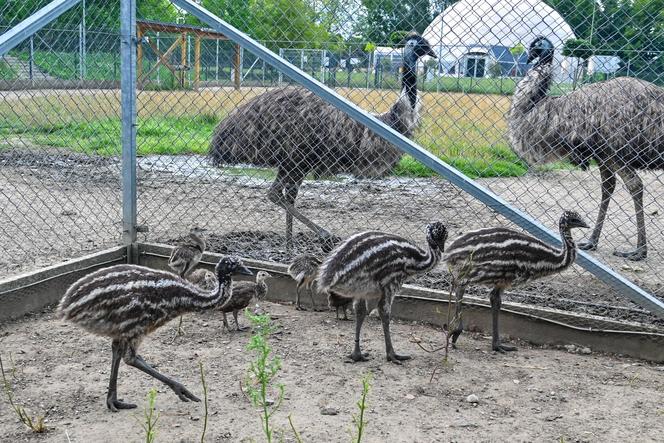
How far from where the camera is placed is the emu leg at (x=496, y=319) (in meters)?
5.31

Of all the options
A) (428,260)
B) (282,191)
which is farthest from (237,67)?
(428,260)

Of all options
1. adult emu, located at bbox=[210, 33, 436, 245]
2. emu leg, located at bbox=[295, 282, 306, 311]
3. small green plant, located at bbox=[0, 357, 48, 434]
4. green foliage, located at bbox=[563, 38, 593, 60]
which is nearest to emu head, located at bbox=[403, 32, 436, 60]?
adult emu, located at bbox=[210, 33, 436, 245]

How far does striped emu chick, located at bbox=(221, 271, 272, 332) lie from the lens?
5.70 m

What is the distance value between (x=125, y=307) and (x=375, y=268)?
155 centimetres

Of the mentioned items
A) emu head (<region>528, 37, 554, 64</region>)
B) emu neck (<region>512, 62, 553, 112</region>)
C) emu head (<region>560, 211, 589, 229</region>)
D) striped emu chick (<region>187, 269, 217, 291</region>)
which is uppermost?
emu head (<region>528, 37, 554, 64</region>)

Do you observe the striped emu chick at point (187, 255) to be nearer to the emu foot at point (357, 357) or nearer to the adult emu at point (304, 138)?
the adult emu at point (304, 138)

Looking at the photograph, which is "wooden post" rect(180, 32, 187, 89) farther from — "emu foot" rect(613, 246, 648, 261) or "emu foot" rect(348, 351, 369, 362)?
"emu foot" rect(613, 246, 648, 261)

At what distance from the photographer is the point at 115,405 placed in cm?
431

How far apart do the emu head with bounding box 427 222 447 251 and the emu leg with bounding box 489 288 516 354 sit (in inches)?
19.7

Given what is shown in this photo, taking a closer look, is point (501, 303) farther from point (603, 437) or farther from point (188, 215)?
point (188, 215)

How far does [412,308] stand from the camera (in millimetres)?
5883

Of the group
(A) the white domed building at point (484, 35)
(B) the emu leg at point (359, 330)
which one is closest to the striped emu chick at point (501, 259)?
(B) the emu leg at point (359, 330)

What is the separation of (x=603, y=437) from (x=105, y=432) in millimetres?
2479

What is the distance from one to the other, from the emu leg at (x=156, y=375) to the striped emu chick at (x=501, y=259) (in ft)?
5.83
